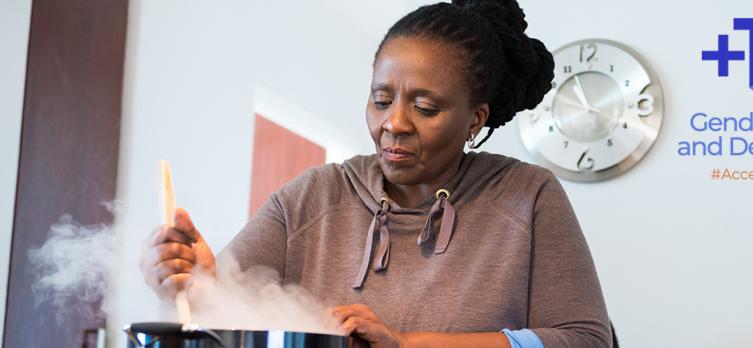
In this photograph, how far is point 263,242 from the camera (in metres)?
1.27

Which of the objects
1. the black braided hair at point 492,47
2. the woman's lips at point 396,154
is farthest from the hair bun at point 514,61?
the woman's lips at point 396,154

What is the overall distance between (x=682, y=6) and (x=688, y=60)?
6.8 inches

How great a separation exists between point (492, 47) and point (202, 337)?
2.45 ft

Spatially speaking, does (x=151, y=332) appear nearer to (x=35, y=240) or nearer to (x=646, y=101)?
(x=35, y=240)

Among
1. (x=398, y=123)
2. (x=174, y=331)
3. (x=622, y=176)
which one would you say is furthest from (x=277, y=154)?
(x=174, y=331)

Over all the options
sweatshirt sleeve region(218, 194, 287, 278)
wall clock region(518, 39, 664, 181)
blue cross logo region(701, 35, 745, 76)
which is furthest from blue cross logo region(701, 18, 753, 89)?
sweatshirt sleeve region(218, 194, 287, 278)

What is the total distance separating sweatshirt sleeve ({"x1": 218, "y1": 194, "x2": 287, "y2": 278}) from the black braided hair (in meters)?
0.30

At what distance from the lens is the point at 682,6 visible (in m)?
2.66

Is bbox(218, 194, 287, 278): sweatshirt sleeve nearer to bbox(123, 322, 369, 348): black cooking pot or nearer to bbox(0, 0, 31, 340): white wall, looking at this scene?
bbox(123, 322, 369, 348): black cooking pot

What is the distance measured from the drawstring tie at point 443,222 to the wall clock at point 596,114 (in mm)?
1530

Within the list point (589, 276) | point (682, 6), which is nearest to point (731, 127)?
point (682, 6)

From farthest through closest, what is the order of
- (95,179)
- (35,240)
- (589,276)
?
(95,179) → (35,240) → (589,276)

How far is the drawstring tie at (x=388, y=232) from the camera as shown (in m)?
1.25

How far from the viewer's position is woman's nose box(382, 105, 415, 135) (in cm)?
121
